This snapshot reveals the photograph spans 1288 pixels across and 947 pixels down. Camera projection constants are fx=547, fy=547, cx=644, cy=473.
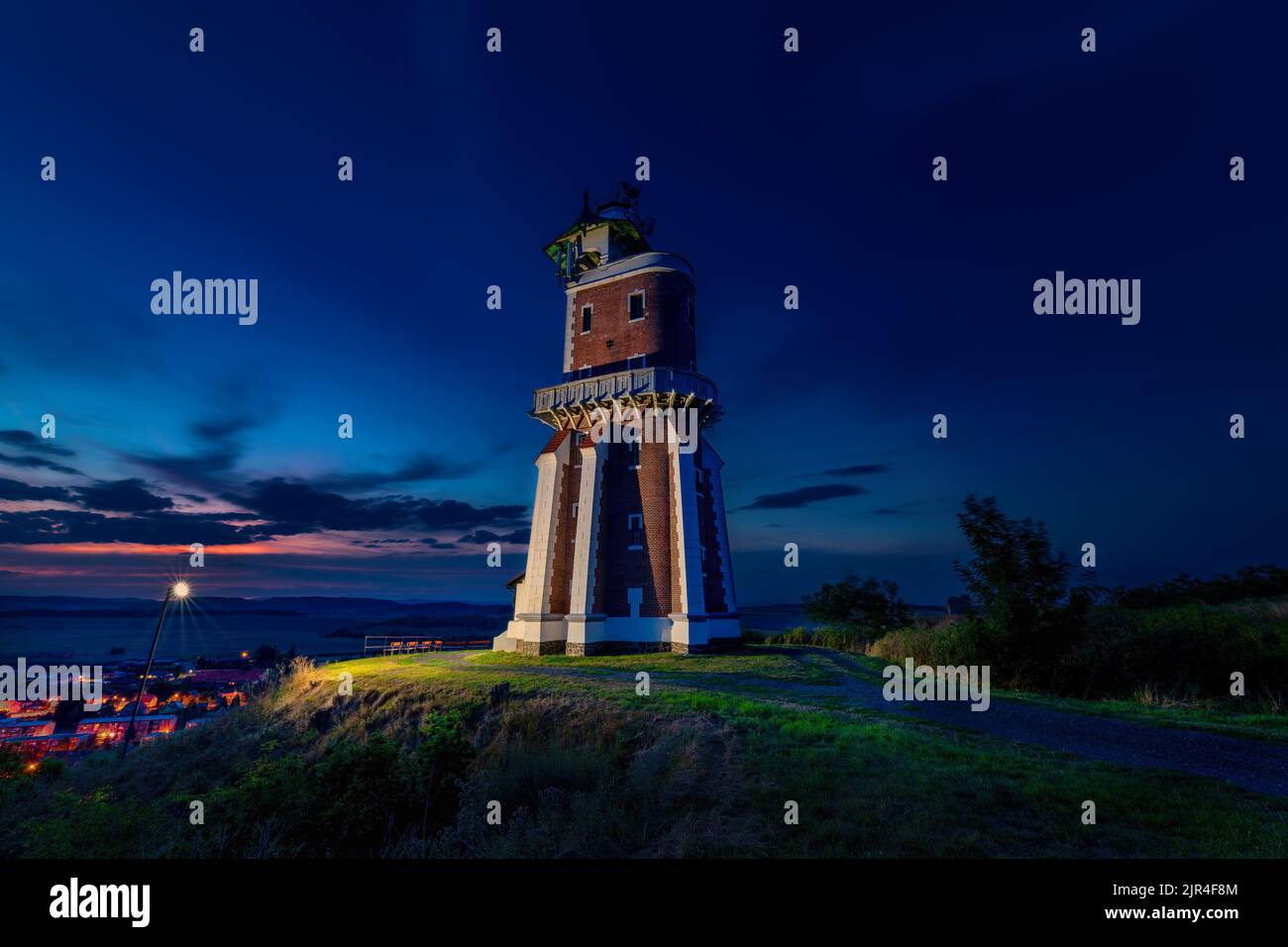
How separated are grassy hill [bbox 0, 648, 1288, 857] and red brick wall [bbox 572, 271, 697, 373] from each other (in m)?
20.0

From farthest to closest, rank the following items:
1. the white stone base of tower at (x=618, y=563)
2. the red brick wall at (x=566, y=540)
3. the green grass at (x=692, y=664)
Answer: the red brick wall at (x=566, y=540) < the white stone base of tower at (x=618, y=563) < the green grass at (x=692, y=664)

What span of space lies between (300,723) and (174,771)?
4323 millimetres

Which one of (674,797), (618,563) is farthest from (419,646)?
(674,797)

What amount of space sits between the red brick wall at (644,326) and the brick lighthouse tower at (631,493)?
68 millimetres

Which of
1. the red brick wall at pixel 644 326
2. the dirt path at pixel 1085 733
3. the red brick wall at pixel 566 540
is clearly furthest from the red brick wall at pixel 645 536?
the dirt path at pixel 1085 733

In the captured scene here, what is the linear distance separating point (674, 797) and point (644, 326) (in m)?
26.0

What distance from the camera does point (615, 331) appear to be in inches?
1251

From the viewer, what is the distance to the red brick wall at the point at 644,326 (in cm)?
3059

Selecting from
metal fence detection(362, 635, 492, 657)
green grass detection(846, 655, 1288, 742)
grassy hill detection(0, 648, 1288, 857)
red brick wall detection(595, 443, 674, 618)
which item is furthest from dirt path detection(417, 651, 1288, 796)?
metal fence detection(362, 635, 492, 657)

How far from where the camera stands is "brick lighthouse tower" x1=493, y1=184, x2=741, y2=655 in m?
27.2

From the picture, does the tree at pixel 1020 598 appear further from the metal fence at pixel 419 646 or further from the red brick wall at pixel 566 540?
the metal fence at pixel 419 646

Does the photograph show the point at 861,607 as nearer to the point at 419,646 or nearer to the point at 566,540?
the point at 566,540

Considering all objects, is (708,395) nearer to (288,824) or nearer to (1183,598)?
(288,824)
